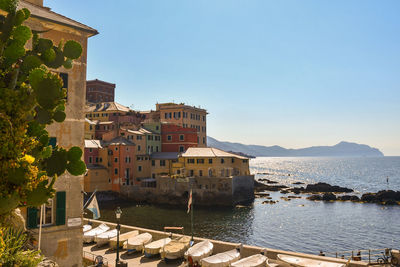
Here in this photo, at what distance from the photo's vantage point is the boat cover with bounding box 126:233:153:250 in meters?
25.9

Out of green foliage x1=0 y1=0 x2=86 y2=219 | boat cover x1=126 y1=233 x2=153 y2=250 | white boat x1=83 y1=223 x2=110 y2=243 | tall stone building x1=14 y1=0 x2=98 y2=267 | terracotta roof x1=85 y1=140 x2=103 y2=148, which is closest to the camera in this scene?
green foliage x1=0 y1=0 x2=86 y2=219

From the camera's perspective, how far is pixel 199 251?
23688 mm

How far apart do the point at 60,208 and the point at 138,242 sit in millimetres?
11185

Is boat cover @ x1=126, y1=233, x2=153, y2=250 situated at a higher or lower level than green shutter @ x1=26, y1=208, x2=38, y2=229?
lower

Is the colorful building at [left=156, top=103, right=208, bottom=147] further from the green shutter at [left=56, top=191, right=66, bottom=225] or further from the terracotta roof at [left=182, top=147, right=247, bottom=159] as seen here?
the green shutter at [left=56, top=191, right=66, bottom=225]

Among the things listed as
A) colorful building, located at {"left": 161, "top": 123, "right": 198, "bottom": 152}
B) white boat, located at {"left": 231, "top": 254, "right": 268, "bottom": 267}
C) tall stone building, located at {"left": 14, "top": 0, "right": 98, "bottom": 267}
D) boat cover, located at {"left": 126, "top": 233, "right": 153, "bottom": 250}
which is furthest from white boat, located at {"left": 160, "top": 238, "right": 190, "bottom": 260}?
colorful building, located at {"left": 161, "top": 123, "right": 198, "bottom": 152}

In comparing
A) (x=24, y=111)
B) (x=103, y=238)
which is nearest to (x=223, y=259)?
(x=103, y=238)

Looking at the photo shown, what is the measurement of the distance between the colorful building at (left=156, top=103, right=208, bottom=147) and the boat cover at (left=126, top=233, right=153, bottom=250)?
7151 cm

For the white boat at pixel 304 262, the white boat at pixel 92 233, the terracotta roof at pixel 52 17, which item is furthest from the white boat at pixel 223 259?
the terracotta roof at pixel 52 17

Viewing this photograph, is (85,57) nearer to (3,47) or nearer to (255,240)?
(3,47)

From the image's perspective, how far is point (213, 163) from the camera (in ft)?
227

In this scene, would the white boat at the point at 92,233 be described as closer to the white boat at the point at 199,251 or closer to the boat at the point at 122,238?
the boat at the point at 122,238

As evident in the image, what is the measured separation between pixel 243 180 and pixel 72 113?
5843 cm

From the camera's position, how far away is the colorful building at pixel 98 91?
392 feet
